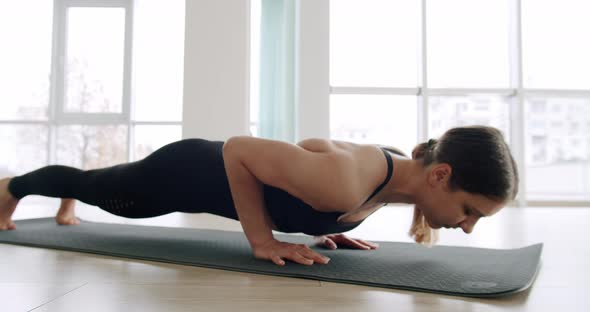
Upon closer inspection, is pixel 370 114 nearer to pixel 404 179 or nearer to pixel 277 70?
pixel 277 70

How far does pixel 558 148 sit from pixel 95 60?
536 centimetres

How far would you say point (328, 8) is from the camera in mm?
4680

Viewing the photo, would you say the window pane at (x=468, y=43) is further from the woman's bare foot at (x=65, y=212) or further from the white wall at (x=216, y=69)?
the woman's bare foot at (x=65, y=212)

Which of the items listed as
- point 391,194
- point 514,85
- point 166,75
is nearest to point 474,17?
point 514,85

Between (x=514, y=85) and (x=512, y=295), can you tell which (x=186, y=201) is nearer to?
(x=512, y=295)

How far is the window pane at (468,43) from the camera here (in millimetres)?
4824

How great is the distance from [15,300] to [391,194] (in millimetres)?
912

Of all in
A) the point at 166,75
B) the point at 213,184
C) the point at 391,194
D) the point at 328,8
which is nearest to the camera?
the point at 391,194

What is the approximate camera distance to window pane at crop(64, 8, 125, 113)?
5.01 meters

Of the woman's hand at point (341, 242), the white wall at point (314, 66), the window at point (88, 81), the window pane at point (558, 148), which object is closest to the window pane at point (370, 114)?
the white wall at point (314, 66)

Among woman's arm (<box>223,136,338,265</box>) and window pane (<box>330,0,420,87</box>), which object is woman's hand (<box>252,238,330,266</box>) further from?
window pane (<box>330,0,420,87</box>)

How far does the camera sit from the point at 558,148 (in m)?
4.86

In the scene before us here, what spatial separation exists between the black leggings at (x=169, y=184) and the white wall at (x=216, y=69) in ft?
6.83

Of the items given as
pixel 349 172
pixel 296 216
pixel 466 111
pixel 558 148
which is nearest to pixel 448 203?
pixel 349 172
